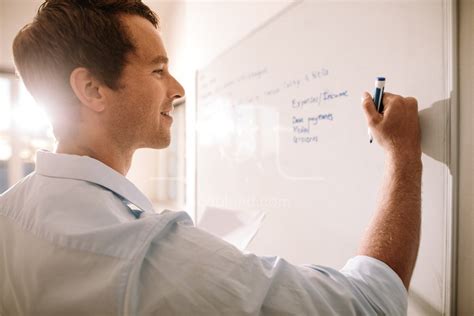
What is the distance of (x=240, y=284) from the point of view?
434 mm

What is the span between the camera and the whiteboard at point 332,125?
657mm

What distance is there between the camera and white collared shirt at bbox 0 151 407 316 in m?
0.42

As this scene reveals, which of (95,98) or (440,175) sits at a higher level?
(95,98)

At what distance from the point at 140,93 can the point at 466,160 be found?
67 centimetres

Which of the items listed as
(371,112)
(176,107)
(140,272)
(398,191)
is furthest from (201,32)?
(140,272)

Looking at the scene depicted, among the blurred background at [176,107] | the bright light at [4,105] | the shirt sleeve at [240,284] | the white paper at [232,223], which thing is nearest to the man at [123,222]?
the shirt sleeve at [240,284]

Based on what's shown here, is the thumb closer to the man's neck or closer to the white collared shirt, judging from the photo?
the white collared shirt

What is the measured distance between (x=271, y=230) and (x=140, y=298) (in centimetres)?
78

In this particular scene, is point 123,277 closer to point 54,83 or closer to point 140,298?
point 140,298

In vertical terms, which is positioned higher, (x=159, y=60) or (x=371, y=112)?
(x=159, y=60)

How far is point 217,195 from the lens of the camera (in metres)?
1.56

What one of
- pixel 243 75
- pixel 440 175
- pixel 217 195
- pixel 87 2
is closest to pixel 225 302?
pixel 440 175

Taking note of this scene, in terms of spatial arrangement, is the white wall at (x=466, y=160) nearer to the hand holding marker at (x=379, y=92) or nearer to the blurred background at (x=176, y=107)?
the hand holding marker at (x=379, y=92)

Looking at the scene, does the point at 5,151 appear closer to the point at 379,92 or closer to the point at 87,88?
the point at 87,88
